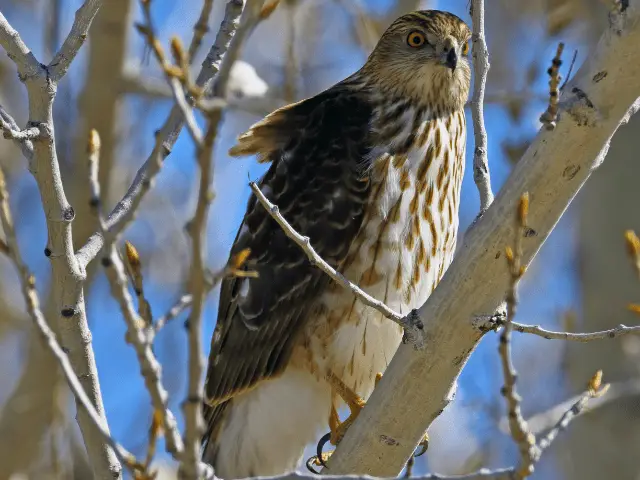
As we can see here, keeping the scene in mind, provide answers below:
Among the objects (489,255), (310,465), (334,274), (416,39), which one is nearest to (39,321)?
(334,274)

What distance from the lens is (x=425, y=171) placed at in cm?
463

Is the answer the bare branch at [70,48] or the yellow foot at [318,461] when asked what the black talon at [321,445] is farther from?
the bare branch at [70,48]

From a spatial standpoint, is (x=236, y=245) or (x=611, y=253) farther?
(x=611, y=253)

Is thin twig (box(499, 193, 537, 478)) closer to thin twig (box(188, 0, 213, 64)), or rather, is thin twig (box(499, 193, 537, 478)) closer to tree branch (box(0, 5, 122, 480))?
thin twig (box(188, 0, 213, 64))

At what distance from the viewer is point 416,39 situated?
5.19 metres

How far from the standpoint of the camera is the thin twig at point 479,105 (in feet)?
12.2

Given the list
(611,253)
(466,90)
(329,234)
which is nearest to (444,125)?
(466,90)

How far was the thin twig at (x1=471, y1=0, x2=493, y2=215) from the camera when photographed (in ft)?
12.2

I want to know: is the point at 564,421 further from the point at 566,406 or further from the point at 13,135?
the point at 566,406

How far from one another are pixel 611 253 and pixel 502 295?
12.5 feet

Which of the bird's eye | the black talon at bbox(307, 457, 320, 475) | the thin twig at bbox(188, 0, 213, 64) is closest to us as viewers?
the thin twig at bbox(188, 0, 213, 64)

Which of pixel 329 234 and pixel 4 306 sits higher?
pixel 4 306

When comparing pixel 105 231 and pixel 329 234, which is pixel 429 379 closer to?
pixel 329 234

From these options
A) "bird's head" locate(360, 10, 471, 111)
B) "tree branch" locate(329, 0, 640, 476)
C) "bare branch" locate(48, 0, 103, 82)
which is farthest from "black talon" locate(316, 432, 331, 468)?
"bare branch" locate(48, 0, 103, 82)
